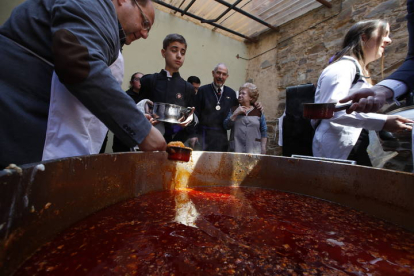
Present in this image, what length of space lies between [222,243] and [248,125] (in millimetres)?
2561

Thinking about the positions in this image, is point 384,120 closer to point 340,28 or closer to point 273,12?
point 340,28

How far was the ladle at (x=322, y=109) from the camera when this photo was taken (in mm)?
1434

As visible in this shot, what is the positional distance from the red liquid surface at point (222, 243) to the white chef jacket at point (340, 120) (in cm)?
70

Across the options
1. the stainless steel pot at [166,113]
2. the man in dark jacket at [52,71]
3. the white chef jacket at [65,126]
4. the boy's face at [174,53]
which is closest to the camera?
the man in dark jacket at [52,71]

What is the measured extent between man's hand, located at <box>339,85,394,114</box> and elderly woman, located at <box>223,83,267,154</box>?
5.64ft

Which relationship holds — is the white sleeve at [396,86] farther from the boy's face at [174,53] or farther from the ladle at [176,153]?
the boy's face at [174,53]

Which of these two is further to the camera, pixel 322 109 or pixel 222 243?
pixel 322 109

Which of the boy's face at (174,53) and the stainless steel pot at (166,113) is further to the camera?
the boy's face at (174,53)

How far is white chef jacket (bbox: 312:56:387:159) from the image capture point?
1.55 meters

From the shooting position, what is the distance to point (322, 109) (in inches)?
57.6

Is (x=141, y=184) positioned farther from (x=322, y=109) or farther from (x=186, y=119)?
(x=322, y=109)

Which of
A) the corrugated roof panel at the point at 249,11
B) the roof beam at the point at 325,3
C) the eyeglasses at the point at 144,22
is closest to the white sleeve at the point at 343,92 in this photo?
the eyeglasses at the point at 144,22

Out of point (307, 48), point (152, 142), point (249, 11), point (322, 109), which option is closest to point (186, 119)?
point (152, 142)

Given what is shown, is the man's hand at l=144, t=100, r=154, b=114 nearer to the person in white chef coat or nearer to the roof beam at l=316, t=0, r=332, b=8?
the person in white chef coat
